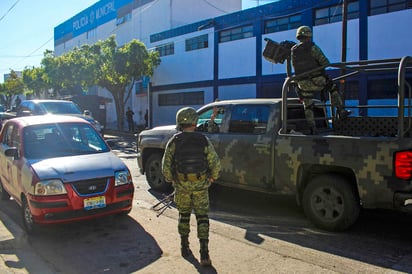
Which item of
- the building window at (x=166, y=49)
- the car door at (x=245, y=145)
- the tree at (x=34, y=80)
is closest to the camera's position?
the car door at (x=245, y=145)

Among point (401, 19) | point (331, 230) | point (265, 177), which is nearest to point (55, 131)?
point (265, 177)

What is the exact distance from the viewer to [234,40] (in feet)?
79.9

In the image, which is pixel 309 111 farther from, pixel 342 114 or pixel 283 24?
pixel 283 24

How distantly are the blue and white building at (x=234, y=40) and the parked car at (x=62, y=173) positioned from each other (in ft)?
49.6

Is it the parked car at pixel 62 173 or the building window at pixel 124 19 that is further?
the building window at pixel 124 19

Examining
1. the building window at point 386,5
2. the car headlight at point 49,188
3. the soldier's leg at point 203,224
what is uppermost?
the building window at point 386,5

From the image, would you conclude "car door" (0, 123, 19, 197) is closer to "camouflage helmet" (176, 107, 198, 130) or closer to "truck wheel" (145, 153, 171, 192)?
"truck wheel" (145, 153, 171, 192)

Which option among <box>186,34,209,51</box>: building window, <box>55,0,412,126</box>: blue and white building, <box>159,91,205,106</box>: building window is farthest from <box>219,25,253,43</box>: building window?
<box>159,91,205,106</box>: building window

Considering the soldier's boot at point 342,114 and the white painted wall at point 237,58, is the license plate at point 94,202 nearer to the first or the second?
the soldier's boot at point 342,114

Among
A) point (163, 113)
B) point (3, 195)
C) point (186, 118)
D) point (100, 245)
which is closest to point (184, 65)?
point (163, 113)

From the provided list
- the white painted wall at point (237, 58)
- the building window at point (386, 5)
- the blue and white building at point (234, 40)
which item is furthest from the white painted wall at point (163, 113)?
the building window at point (386, 5)

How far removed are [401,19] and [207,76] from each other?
12.5 metres

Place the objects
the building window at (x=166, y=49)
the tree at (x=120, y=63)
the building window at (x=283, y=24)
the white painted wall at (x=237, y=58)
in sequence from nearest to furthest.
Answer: the building window at (x=283, y=24)
the white painted wall at (x=237, y=58)
the tree at (x=120, y=63)
the building window at (x=166, y=49)

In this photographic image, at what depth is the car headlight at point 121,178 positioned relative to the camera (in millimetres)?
5312
